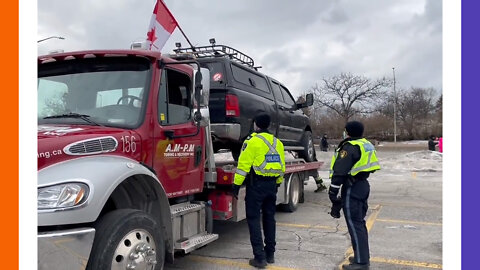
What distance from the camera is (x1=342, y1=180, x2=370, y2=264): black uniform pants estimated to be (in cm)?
477

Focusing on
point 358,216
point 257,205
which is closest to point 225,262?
point 257,205

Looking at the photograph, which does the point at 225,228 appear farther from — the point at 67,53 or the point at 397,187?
the point at 397,187

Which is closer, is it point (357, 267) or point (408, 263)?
point (357, 267)

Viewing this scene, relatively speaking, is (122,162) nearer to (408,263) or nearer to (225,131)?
(225,131)

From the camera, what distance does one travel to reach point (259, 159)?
4.91m

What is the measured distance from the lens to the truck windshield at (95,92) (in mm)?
4039

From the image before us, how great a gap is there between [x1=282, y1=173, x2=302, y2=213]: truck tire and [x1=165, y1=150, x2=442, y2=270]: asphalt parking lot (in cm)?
13

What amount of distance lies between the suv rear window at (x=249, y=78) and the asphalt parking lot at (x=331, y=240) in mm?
2517

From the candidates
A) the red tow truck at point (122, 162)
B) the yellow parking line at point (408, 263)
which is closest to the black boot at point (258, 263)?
the red tow truck at point (122, 162)

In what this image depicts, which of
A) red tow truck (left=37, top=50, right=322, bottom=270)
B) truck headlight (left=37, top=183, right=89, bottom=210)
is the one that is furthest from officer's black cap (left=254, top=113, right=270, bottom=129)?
truck headlight (left=37, top=183, right=89, bottom=210)

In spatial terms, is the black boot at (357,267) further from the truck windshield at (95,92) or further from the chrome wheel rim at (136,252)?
the truck windshield at (95,92)

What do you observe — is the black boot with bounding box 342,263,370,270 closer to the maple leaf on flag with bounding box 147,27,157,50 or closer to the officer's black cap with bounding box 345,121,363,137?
the officer's black cap with bounding box 345,121,363,137

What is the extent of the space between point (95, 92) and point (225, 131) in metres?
2.38
